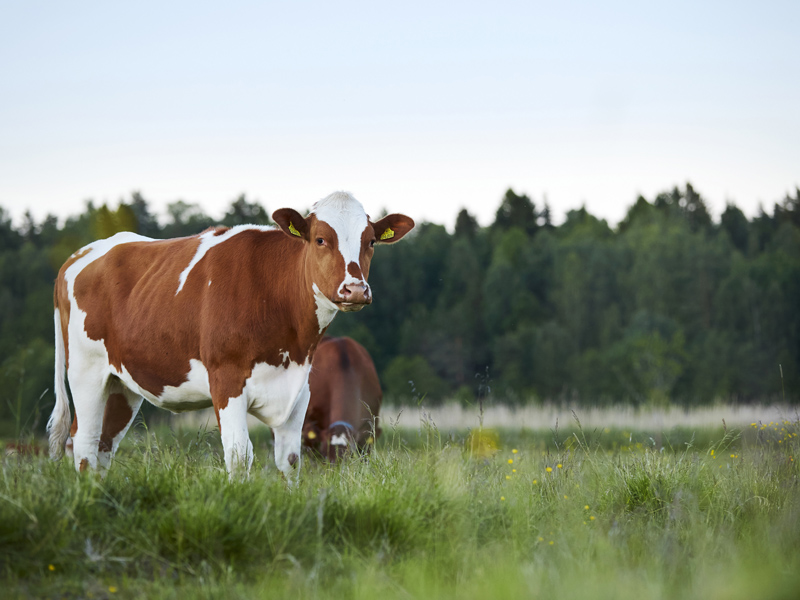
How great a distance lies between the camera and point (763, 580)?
3.47 metres

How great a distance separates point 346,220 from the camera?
18.1 feet

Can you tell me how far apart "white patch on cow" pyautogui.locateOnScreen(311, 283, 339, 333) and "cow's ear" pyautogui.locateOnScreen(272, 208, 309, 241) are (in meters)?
0.47

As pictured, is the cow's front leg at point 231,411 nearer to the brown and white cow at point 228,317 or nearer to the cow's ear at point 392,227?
the brown and white cow at point 228,317

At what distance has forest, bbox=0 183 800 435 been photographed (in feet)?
156

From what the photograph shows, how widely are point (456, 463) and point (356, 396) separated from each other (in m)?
5.07

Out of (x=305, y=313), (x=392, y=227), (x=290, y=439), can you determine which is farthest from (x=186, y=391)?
(x=392, y=227)

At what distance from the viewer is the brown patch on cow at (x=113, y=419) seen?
22.0 ft

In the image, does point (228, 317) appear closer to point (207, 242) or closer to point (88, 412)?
point (207, 242)

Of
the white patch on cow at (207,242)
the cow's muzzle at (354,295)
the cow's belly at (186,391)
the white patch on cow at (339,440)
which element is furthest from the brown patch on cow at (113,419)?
the cow's muzzle at (354,295)

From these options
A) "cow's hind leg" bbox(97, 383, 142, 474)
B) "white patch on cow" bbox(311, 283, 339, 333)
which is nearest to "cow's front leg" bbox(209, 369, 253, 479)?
"white patch on cow" bbox(311, 283, 339, 333)

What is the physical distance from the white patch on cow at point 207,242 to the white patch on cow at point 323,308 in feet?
2.86

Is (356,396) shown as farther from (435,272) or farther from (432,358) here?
(435,272)

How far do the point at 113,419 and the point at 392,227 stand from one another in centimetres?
313

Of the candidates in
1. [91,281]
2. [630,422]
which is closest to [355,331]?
[630,422]
